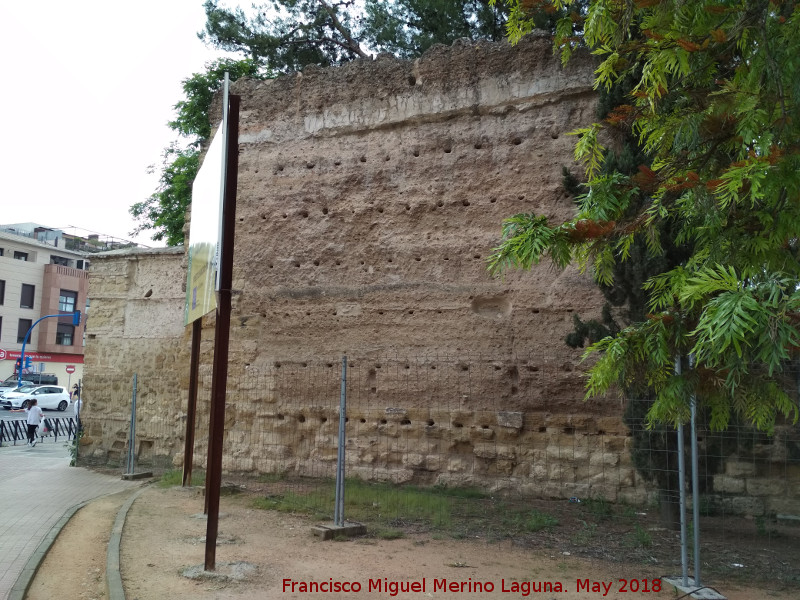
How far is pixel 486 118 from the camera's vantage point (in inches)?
387

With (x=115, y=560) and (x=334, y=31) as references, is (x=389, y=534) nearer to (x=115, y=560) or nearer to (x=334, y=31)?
(x=115, y=560)

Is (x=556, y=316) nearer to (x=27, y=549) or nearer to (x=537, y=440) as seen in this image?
(x=537, y=440)

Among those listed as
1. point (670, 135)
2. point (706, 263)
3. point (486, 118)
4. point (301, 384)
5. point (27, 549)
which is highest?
point (486, 118)

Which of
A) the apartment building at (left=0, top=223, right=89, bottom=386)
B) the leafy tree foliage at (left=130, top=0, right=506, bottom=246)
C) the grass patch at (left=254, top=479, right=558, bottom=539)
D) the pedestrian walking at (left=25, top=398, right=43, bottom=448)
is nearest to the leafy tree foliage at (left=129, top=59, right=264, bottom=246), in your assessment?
the leafy tree foliage at (left=130, top=0, right=506, bottom=246)

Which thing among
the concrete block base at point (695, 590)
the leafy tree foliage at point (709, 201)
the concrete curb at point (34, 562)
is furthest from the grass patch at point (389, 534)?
the leafy tree foliage at point (709, 201)

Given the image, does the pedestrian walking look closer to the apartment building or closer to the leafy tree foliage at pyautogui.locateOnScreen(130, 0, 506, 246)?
the leafy tree foliage at pyautogui.locateOnScreen(130, 0, 506, 246)

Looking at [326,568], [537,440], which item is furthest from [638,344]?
[537,440]

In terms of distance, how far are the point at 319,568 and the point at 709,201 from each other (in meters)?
3.98

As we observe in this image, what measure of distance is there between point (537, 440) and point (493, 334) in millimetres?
1502

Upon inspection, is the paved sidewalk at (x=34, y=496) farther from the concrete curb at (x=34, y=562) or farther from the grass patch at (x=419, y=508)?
the grass patch at (x=419, y=508)

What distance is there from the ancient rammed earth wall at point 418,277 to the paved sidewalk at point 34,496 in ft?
5.80

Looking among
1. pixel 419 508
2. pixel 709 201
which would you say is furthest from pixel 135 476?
pixel 709 201

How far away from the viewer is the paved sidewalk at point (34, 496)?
6.05m

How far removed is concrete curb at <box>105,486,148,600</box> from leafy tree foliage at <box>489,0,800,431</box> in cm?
348
